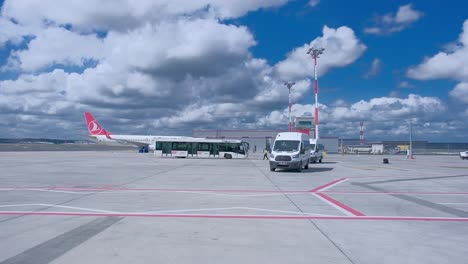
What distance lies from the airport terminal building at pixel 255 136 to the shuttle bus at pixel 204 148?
155 ft

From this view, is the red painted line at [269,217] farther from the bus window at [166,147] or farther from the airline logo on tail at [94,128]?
the airline logo on tail at [94,128]

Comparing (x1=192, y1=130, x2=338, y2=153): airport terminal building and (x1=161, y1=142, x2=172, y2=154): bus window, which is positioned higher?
(x1=192, y1=130, x2=338, y2=153): airport terminal building

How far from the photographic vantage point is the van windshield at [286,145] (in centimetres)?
2764

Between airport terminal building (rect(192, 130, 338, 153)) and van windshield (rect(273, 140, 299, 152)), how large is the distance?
236 feet

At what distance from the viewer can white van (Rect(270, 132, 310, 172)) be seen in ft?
88.3

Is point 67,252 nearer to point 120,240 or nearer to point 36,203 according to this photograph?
point 120,240

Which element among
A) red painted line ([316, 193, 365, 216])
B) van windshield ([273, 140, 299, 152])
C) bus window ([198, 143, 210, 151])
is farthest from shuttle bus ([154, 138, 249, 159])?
red painted line ([316, 193, 365, 216])

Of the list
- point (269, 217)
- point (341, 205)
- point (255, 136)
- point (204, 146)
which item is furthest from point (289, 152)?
point (255, 136)

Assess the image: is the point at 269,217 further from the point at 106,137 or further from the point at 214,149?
the point at 106,137

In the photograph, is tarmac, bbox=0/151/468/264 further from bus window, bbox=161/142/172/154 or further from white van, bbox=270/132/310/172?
bus window, bbox=161/142/172/154

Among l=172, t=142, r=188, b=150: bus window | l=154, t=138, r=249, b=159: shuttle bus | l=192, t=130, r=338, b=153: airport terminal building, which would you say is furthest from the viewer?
l=192, t=130, r=338, b=153: airport terminal building

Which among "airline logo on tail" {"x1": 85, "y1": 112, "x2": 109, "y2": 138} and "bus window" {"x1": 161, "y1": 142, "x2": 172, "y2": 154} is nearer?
"bus window" {"x1": 161, "y1": 142, "x2": 172, "y2": 154}

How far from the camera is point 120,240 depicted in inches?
291

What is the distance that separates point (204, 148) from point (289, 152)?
27.4 metres
